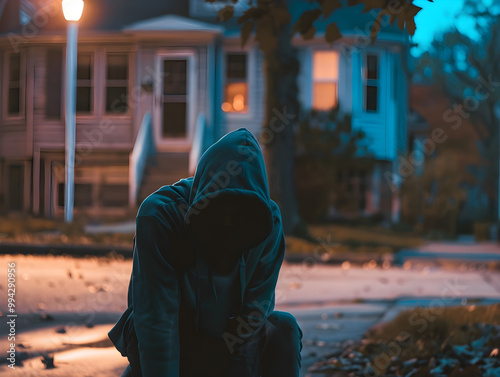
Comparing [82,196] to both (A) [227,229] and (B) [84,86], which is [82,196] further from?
(A) [227,229]

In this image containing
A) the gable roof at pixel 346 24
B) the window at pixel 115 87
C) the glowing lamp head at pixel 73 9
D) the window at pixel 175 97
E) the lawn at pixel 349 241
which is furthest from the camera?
the gable roof at pixel 346 24

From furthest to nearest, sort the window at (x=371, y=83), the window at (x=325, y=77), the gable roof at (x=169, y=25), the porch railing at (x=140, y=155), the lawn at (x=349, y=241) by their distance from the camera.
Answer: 1. the window at (x=371, y=83)
2. the window at (x=325, y=77)
3. the gable roof at (x=169, y=25)
4. the porch railing at (x=140, y=155)
5. the lawn at (x=349, y=241)

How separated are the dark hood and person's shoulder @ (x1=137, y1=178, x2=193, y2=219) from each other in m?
0.04

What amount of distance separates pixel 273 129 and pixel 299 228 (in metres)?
1.91

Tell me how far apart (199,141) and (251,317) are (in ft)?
36.8

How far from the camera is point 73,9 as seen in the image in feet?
14.4

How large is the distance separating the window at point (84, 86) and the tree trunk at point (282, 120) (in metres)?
3.34

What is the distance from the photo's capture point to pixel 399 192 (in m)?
17.9

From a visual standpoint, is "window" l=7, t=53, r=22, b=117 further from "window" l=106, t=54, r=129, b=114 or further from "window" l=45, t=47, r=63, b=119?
"window" l=106, t=54, r=129, b=114

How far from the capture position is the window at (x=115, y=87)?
12781mm

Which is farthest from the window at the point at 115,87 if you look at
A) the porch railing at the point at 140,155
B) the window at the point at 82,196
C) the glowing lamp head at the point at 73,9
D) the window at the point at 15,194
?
the glowing lamp head at the point at 73,9

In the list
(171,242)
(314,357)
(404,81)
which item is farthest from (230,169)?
(404,81)

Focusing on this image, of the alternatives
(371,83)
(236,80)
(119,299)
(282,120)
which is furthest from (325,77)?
(119,299)

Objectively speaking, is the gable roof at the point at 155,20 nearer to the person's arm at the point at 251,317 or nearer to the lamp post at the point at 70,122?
the lamp post at the point at 70,122
